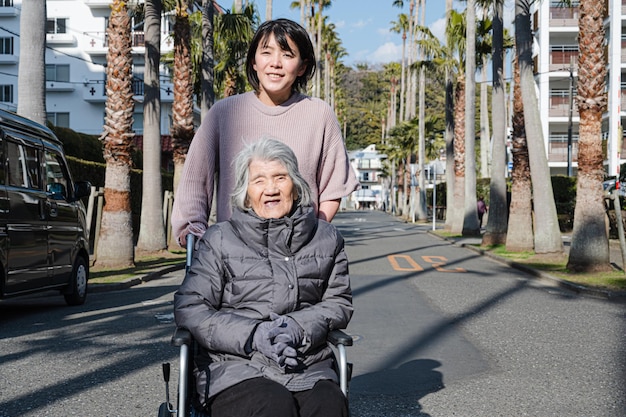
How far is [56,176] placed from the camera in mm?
10023

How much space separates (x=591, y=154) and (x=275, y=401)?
12.3 metres

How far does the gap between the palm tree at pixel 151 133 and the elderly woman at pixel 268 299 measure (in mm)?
15000

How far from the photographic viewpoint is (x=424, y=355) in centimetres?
673

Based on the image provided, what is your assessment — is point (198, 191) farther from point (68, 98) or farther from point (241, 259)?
point (68, 98)

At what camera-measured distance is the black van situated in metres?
8.23

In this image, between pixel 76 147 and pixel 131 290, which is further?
pixel 76 147

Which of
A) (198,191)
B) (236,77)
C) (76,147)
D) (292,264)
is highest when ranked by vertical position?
(236,77)

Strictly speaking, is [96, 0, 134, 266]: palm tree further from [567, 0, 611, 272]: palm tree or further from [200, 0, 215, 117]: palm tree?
[567, 0, 611, 272]: palm tree

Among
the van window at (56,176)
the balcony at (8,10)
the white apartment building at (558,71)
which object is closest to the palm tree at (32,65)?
the van window at (56,176)

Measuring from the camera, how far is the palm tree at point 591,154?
45.4ft

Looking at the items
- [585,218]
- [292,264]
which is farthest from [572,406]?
[585,218]

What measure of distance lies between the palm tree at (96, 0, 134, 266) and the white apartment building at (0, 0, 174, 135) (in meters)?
33.4

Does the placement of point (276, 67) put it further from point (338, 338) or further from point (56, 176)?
point (56, 176)

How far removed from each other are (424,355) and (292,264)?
3.88m
